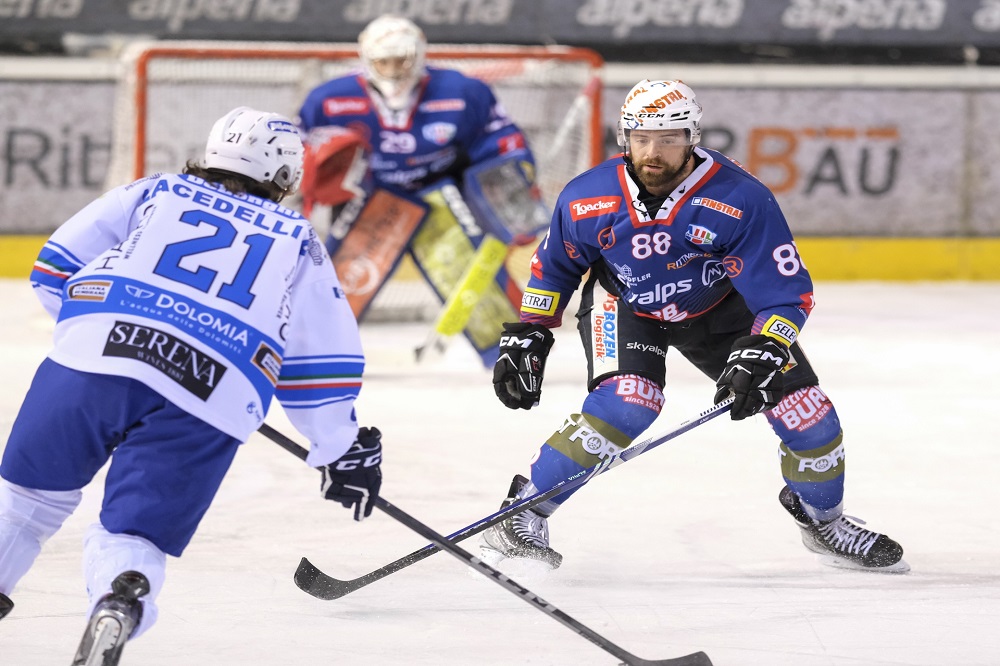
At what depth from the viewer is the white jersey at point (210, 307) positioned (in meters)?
2.16

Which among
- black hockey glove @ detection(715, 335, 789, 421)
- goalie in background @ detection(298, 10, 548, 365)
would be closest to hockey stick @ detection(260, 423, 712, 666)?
black hockey glove @ detection(715, 335, 789, 421)

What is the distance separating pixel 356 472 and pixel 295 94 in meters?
4.96

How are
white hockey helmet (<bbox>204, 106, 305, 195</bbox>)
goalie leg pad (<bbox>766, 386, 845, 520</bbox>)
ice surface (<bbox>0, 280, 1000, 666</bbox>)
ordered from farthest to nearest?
goalie leg pad (<bbox>766, 386, 845, 520</bbox>) < ice surface (<bbox>0, 280, 1000, 666</bbox>) < white hockey helmet (<bbox>204, 106, 305, 195</bbox>)

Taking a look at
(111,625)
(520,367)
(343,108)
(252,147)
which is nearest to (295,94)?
(343,108)

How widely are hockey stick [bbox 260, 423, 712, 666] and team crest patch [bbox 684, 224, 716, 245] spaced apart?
31.4 inches

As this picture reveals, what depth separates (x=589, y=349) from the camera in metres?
3.23

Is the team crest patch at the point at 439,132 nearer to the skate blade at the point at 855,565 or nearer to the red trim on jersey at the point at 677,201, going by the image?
the red trim on jersey at the point at 677,201

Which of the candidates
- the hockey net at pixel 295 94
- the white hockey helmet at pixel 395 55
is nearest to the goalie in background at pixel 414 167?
the white hockey helmet at pixel 395 55

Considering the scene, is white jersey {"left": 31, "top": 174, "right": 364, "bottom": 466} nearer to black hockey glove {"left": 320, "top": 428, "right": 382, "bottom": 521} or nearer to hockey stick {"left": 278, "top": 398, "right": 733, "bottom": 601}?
black hockey glove {"left": 320, "top": 428, "right": 382, "bottom": 521}

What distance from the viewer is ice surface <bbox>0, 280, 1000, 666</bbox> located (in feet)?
8.55

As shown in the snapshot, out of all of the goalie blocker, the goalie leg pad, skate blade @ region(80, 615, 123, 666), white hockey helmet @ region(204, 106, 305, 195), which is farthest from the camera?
the goalie blocker

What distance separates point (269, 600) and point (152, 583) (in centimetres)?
73

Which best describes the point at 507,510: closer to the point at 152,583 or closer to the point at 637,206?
the point at 637,206

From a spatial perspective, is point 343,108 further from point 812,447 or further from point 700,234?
point 812,447
